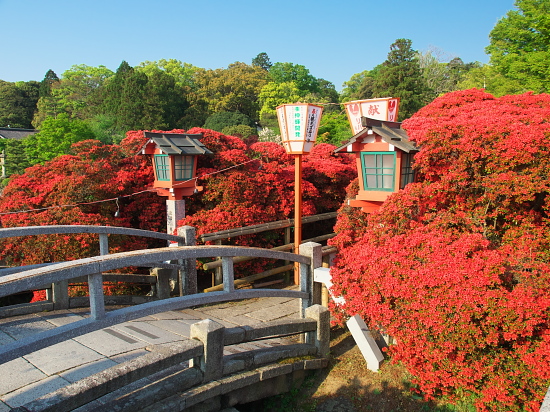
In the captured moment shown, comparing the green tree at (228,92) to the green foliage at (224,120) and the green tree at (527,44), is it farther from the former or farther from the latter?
the green tree at (527,44)

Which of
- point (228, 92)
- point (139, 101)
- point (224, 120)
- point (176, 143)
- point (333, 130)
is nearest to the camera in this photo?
point (176, 143)

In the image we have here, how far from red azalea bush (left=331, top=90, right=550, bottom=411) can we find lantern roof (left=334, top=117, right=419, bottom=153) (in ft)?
0.60

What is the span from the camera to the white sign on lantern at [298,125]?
7.99 m

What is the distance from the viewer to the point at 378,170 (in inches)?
257

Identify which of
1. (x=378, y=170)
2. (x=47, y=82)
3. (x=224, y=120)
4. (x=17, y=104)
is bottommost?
(x=378, y=170)

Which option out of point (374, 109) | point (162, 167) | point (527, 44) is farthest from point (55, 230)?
point (527, 44)

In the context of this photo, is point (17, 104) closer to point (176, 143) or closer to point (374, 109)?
point (176, 143)

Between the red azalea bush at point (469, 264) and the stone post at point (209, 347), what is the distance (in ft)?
6.16

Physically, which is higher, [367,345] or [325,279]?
[325,279]

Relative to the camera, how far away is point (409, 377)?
4953 millimetres

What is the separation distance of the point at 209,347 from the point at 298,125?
544 cm

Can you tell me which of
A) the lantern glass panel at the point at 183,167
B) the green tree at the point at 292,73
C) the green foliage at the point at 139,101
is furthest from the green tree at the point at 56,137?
the green tree at the point at 292,73

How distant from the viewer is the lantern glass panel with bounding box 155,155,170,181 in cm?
892

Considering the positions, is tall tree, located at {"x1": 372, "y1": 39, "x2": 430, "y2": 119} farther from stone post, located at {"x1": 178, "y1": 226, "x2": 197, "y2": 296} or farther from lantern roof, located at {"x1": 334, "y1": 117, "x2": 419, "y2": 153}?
stone post, located at {"x1": 178, "y1": 226, "x2": 197, "y2": 296}
